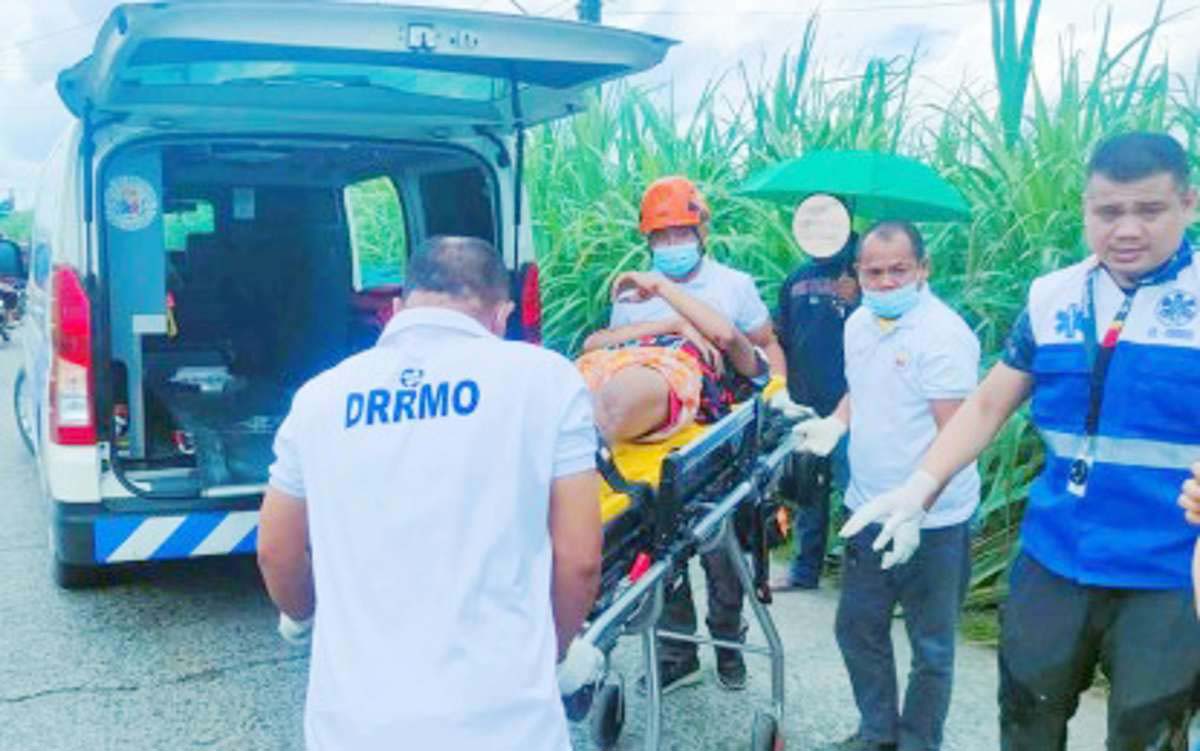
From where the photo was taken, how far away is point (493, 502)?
1.77 metres

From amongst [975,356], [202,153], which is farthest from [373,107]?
[975,356]

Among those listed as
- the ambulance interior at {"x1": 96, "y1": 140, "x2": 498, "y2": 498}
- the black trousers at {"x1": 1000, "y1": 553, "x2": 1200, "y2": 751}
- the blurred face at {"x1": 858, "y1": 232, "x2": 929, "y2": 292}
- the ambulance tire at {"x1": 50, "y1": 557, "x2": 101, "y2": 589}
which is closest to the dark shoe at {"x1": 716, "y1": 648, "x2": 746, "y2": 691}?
the black trousers at {"x1": 1000, "y1": 553, "x2": 1200, "y2": 751}

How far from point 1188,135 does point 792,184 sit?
1.79 m

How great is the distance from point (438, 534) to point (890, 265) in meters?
1.70

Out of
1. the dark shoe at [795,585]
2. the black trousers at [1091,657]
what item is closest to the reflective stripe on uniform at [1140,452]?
the black trousers at [1091,657]

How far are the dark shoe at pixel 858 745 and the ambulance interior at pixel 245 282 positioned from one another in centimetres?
228

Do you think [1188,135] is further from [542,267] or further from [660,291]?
[542,267]

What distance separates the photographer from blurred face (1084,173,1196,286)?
215 centimetres

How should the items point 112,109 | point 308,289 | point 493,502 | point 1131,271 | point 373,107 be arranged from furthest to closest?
point 308,289
point 373,107
point 112,109
point 1131,271
point 493,502

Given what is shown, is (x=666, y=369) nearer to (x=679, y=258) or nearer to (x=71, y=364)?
(x=679, y=258)

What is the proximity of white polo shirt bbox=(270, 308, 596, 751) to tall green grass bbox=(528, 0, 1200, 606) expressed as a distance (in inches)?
116

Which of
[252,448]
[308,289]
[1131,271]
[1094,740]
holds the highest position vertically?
[1131,271]

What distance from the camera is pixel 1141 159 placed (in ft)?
7.06

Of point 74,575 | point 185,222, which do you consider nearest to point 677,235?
point 74,575
